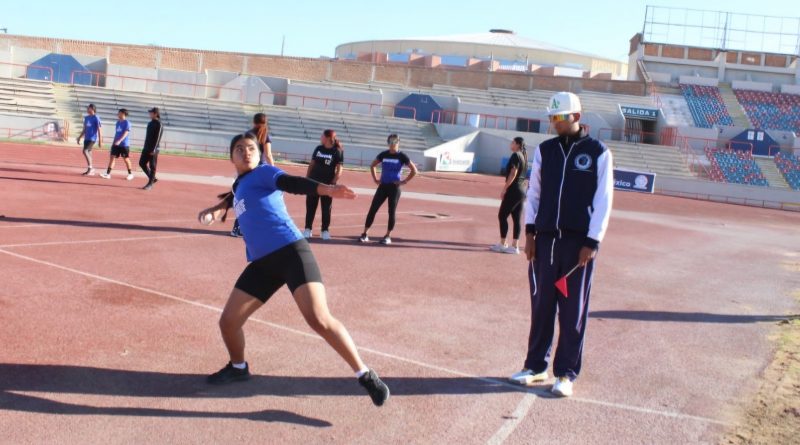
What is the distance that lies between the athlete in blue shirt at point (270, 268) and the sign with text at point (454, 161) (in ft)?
118

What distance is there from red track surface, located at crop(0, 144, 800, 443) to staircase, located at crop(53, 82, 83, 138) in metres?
26.3

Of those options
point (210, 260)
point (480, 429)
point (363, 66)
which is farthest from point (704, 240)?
point (363, 66)

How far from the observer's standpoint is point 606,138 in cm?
5178

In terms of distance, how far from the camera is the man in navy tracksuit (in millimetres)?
5656

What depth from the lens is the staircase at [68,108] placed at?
3844 cm

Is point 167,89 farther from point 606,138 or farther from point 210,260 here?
point 210,260

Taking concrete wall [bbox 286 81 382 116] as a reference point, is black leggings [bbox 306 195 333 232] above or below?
below

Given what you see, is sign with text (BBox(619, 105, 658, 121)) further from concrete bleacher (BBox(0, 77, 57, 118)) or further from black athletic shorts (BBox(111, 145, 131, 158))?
black athletic shorts (BBox(111, 145, 131, 158))

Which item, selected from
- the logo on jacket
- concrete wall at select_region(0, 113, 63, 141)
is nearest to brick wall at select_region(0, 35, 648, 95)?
concrete wall at select_region(0, 113, 63, 141)

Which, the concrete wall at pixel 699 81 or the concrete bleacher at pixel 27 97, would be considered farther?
the concrete wall at pixel 699 81

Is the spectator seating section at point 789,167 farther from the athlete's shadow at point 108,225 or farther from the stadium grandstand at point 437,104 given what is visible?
the athlete's shadow at point 108,225

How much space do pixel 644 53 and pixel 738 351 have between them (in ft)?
212

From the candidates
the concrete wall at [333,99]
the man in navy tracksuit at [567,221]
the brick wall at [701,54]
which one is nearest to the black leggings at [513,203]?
the man in navy tracksuit at [567,221]

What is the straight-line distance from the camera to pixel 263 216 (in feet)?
17.5
